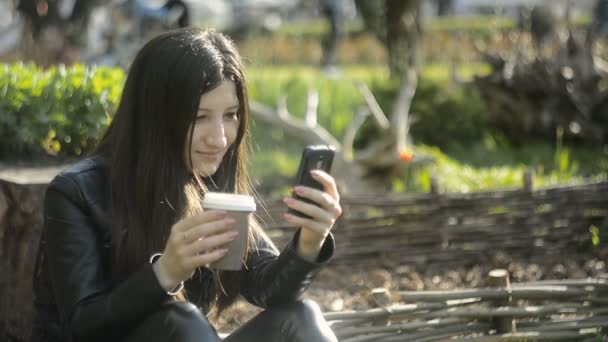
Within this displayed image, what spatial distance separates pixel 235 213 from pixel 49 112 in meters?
1.93

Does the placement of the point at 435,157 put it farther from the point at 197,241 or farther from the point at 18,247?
the point at 197,241

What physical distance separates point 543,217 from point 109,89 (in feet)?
8.20

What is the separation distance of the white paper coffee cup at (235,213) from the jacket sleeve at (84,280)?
20cm

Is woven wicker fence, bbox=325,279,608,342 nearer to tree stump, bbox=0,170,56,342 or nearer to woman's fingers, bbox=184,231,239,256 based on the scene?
tree stump, bbox=0,170,56,342

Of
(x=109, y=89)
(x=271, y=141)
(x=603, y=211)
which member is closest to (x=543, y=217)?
(x=603, y=211)

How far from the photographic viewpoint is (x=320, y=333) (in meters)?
2.57

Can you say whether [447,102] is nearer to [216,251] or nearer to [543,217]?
[543,217]

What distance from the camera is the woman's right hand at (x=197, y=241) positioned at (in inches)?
83.2

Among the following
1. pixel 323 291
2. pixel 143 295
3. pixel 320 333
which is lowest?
pixel 323 291

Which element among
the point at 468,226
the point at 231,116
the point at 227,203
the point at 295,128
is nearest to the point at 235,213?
the point at 227,203

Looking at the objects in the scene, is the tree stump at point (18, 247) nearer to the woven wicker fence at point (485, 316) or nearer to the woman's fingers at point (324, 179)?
the woven wicker fence at point (485, 316)

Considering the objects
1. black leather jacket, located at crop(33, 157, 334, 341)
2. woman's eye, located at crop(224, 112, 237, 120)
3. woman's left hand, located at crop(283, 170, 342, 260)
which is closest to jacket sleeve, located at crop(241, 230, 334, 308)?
black leather jacket, located at crop(33, 157, 334, 341)

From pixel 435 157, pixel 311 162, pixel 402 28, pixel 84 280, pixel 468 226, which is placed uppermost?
pixel 402 28

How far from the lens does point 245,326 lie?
2.63 metres
